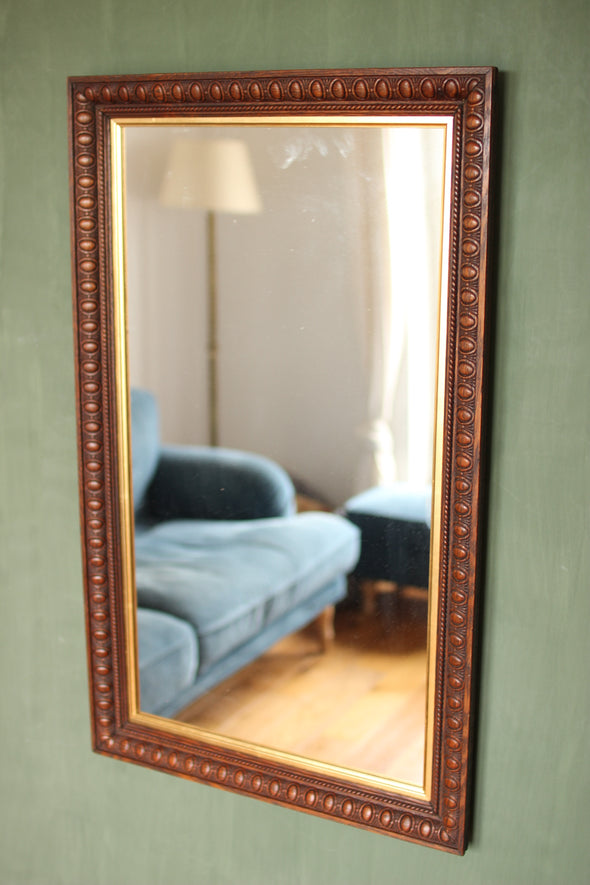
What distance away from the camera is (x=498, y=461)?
1.01 m

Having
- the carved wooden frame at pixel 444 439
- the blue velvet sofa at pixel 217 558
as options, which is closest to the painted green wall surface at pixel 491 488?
the carved wooden frame at pixel 444 439

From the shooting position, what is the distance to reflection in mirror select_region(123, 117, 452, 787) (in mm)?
1013

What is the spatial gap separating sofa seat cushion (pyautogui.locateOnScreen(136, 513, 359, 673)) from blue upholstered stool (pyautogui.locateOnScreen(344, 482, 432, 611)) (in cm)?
5

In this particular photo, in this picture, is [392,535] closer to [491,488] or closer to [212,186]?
[491,488]

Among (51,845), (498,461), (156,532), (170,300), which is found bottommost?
(51,845)

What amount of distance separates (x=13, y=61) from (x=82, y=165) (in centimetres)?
20

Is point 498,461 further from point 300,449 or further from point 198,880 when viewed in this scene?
point 198,880

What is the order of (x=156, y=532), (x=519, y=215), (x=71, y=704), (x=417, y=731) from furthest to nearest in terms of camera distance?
(x=71, y=704) < (x=156, y=532) < (x=417, y=731) < (x=519, y=215)

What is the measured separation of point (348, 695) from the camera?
3.65ft

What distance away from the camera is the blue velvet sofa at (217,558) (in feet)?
3.68

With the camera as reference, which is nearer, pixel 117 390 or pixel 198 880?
pixel 117 390

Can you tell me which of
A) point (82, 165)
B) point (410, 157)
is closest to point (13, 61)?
point (82, 165)

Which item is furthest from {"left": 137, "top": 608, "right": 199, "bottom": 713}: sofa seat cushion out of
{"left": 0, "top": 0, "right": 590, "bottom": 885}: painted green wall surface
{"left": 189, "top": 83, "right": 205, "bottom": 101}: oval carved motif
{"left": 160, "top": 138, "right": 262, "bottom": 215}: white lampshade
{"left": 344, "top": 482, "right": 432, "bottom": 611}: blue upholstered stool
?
{"left": 189, "top": 83, "right": 205, "bottom": 101}: oval carved motif

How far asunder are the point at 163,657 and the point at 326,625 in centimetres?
27
